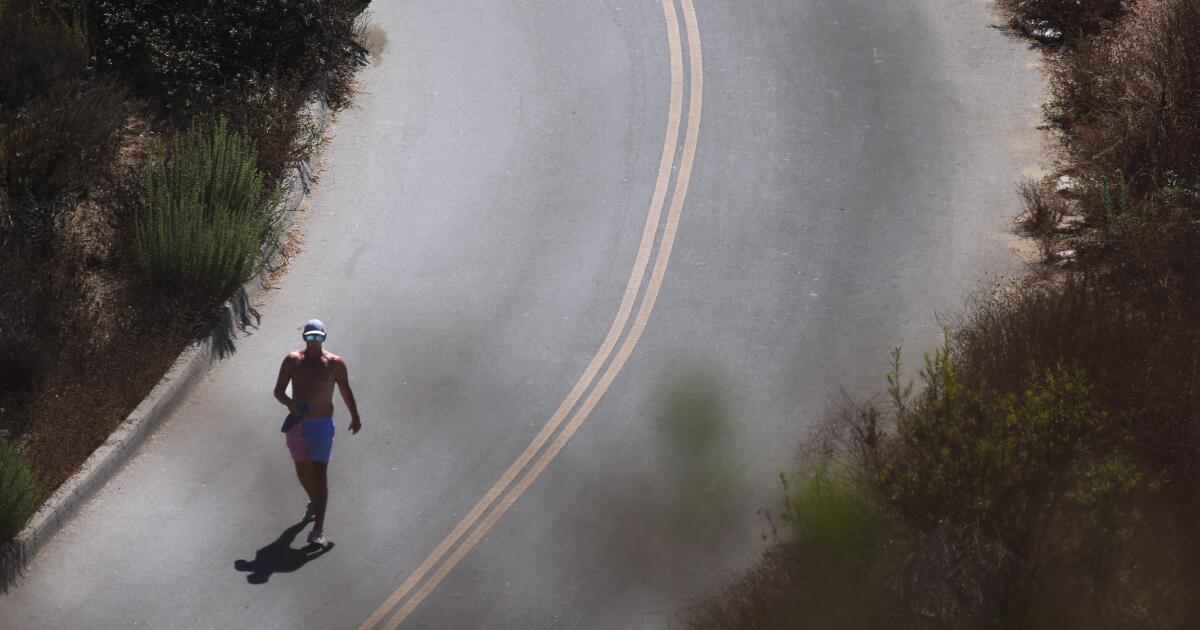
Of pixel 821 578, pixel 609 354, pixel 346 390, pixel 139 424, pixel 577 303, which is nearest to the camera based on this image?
pixel 821 578

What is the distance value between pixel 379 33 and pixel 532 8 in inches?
84.9

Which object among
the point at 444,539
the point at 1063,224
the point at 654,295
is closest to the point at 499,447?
the point at 444,539

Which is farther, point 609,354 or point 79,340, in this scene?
point 609,354

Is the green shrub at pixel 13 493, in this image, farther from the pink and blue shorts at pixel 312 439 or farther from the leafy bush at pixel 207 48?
the leafy bush at pixel 207 48

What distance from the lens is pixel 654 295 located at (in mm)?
14820

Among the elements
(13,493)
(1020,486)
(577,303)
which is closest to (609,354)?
(577,303)

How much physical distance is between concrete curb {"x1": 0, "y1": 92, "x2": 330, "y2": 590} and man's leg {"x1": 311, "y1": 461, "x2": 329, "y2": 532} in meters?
2.03

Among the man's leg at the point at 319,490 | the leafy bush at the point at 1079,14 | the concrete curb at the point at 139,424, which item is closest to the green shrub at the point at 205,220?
the concrete curb at the point at 139,424

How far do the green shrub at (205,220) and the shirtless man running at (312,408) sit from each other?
2818mm

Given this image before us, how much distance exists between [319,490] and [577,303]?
385 cm

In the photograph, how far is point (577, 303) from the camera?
14758mm

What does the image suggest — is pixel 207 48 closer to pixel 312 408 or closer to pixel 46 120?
pixel 46 120

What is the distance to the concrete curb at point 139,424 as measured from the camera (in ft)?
38.8

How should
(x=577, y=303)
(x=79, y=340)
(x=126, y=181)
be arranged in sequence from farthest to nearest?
(x=126, y=181)
(x=577, y=303)
(x=79, y=340)
